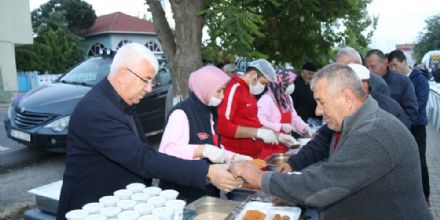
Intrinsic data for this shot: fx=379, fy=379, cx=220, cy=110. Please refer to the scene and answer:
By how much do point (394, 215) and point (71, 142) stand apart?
Answer: 1770 mm

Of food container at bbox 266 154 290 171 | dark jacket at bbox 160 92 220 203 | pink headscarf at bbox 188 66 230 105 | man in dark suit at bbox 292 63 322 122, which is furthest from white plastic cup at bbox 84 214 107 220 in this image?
man in dark suit at bbox 292 63 322 122

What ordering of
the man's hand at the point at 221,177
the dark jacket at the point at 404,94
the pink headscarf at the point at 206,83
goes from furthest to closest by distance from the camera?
1. the dark jacket at the point at 404,94
2. the pink headscarf at the point at 206,83
3. the man's hand at the point at 221,177

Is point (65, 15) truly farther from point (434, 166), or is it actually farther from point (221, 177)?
point (221, 177)

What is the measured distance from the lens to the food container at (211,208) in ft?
7.90

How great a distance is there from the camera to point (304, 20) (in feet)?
18.6

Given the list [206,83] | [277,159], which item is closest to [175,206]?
[206,83]

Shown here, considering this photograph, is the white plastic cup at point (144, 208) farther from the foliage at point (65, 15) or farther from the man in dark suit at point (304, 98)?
the foliage at point (65, 15)

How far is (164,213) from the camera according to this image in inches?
64.0

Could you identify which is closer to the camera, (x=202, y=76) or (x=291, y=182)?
(x=291, y=182)

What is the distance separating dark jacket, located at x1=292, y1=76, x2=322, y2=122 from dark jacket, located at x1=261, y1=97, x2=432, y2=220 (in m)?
4.32

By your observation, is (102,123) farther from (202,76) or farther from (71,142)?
(202,76)

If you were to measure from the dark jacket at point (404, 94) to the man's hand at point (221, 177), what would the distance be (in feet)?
9.94

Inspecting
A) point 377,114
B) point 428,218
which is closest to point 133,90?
point 377,114

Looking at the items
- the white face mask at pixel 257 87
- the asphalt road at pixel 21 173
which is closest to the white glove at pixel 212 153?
the white face mask at pixel 257 87
